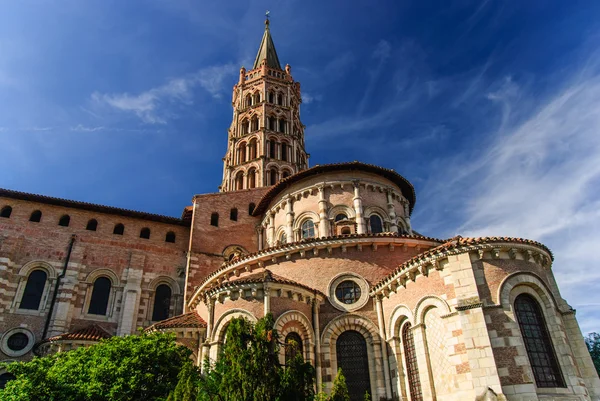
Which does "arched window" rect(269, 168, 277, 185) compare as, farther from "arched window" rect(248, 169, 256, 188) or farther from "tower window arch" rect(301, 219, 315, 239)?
"tower window arch" rect(301, 219, 315, 239)

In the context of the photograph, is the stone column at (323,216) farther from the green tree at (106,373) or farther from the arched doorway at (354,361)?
the green tree at (106,373)

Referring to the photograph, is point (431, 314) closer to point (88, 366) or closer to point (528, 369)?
point (528, 369)

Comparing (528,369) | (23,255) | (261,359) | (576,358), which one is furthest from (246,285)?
(23,255)

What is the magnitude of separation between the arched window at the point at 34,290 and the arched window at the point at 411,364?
2072 centimetres

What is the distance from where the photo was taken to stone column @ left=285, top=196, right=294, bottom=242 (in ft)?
81.0

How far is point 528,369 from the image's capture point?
→ 41.6 feet

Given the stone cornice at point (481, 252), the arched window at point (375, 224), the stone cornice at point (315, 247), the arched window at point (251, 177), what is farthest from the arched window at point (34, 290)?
the stone cornice at point (481, 252)

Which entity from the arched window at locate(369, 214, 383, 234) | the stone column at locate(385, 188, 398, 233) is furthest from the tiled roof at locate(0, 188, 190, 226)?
the stone column at locate(385, 188, 398, 233)

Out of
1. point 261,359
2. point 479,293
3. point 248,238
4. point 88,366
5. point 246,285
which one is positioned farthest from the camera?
point 248,238

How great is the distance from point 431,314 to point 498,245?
11.4 ft

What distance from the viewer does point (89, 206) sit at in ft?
89.4

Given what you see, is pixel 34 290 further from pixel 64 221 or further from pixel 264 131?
pixel 264 131

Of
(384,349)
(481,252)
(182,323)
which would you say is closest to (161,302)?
(182,323)

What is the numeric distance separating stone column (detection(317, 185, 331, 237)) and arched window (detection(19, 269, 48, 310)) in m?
16.8
